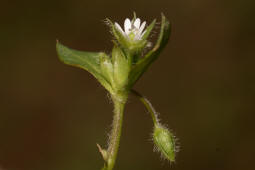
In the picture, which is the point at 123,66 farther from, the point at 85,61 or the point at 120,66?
the point at 85,61

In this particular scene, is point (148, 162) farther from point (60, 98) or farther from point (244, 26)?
point (244, 26)

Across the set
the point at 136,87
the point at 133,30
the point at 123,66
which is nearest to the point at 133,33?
the point at 133,30

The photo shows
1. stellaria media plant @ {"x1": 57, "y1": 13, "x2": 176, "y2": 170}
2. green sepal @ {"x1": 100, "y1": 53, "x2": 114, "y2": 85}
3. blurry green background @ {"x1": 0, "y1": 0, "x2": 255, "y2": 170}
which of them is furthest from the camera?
blurry green background @ {"x1": 0, "y1": 0, "x2": 255, "y2": 170}

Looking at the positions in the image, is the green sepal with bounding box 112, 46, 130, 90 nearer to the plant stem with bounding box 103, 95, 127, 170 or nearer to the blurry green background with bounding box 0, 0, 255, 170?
the plant stem with bounding box 103, 95, 127, 170

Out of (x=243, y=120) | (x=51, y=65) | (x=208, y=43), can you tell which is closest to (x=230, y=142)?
(x=243, y=120)

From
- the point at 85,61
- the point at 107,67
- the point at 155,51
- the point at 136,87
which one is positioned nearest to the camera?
the point at 155,51

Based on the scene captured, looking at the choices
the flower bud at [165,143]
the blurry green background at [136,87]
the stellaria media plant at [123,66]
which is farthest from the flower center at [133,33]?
the blurry green background at [136,87]

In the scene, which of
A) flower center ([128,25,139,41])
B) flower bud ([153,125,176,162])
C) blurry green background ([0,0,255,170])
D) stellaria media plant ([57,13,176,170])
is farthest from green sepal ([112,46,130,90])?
blurry green background ([0,0,255,170])
